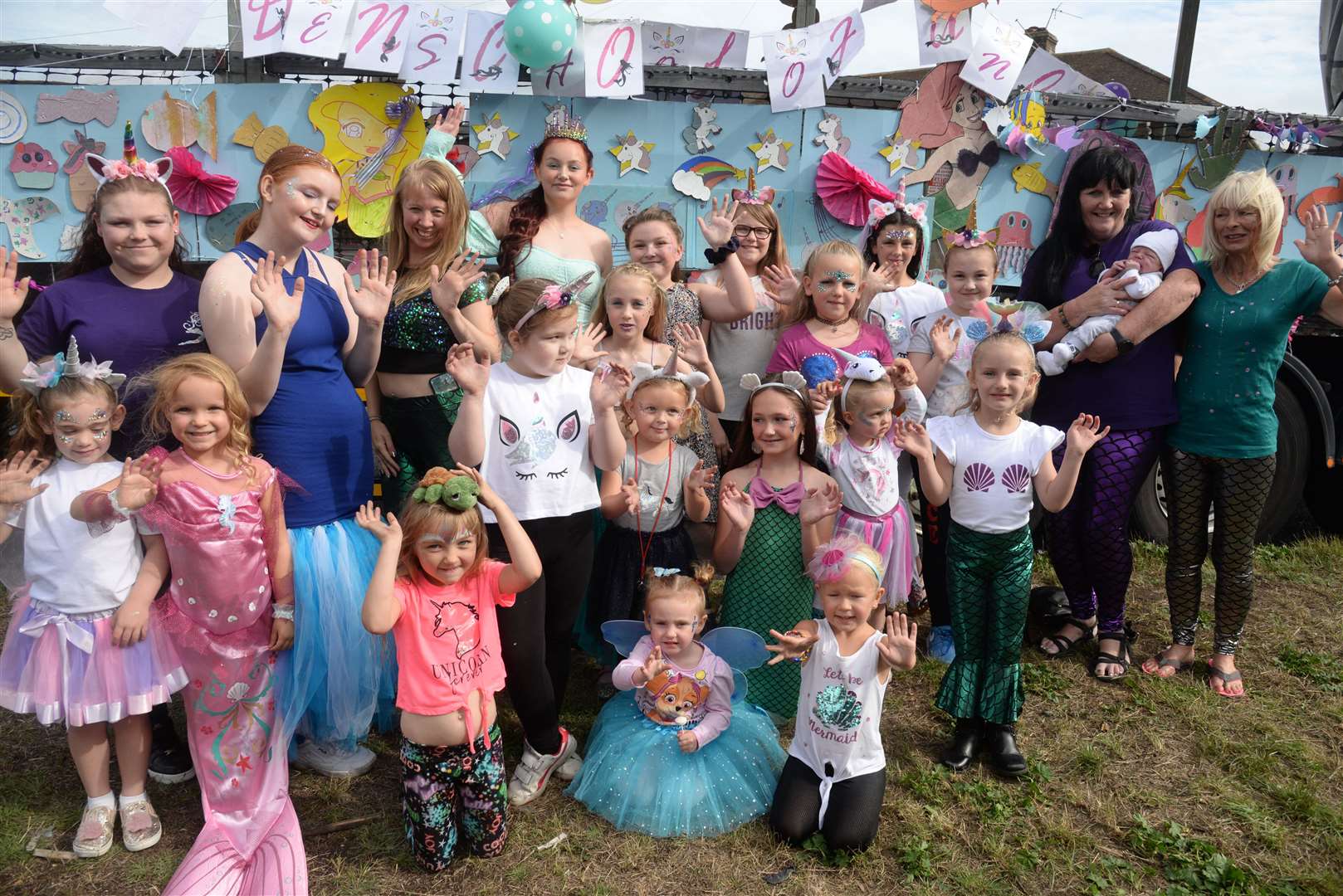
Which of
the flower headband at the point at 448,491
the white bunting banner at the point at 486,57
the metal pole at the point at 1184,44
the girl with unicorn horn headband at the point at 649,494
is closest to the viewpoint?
the flower headband at the point at 448,491

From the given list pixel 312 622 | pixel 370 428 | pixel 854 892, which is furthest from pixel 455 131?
pixel 854 892

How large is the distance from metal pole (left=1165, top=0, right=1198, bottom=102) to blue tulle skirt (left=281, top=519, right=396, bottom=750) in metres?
8.21

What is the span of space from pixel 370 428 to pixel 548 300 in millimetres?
835

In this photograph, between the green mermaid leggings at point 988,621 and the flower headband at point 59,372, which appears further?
the green mermaid leggings at point 988,621

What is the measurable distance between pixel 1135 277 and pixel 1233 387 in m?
0.61

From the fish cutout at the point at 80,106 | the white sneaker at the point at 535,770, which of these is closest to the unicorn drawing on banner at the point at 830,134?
the white sneaker at the point at 535,770

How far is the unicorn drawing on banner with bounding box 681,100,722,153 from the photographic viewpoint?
513cm

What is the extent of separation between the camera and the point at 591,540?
3180mm

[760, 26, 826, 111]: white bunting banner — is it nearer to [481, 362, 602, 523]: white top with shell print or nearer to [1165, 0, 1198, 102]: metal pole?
[481, 362, 602, 523]: white top with shell print

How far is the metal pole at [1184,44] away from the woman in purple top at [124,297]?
8.32m

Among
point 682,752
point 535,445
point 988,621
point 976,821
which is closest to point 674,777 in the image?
point 682,752

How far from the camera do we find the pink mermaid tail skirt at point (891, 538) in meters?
3.57

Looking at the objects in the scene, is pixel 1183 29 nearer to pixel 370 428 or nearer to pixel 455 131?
pixel 455 131

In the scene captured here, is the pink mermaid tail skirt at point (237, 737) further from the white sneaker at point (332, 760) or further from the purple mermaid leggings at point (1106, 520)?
the purple mermaid leggings at point (1106, 520)
